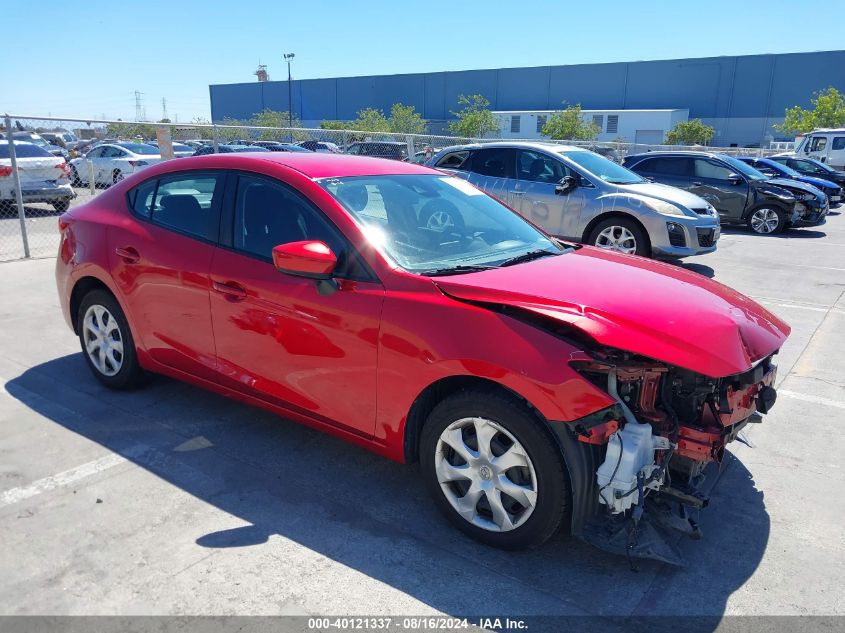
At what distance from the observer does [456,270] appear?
3.29 meters

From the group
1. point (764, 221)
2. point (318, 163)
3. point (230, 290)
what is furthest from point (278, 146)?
point (230, 290)

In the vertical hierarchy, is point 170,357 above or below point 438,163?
below

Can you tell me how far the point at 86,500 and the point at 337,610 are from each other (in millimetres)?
1583

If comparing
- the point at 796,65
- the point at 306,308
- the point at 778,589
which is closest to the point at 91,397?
the point at 306,308

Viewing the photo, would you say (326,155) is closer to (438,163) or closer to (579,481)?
(579,481)

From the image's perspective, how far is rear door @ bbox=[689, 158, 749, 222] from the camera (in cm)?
1399

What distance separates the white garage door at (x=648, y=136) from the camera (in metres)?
58.1

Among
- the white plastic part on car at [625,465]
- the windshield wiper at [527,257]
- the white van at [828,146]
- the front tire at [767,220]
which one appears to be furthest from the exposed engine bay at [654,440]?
the white van at [828,146]

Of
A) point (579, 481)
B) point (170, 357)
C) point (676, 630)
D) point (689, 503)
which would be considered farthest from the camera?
point (170, 357)

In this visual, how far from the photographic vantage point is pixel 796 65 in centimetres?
5769

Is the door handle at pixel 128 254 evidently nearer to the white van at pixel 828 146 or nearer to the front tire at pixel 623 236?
the front tire at pixel 623 236

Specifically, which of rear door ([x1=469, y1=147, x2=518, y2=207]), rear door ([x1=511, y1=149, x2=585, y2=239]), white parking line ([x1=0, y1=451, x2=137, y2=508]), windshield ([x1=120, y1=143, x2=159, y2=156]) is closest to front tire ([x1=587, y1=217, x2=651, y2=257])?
rear door ([x1=511, y1=149, x2=585, y2=239])

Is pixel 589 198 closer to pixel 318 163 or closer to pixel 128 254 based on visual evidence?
pixel 318 163

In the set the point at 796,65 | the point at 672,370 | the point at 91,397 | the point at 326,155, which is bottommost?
the point at 91,397
